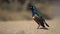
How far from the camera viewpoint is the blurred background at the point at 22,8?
5.64 ft

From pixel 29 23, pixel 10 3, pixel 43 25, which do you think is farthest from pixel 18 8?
pixel 43 25

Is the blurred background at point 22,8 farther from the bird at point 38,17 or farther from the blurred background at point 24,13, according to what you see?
the bird at point 38,17

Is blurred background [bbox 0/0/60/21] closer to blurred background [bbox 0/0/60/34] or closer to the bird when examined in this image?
blurred background [bbox 0/0/60/34]

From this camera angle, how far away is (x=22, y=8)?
69.6 inches

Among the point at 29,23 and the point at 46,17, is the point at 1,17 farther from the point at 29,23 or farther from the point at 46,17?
the point at 46,17

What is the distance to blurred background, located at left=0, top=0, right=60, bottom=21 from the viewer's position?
5.64ft

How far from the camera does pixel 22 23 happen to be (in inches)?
64.5

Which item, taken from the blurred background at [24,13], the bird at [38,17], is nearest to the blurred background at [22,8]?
the blurred background at [24,13]

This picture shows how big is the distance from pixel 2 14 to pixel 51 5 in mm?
479

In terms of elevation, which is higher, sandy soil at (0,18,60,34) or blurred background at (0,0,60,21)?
blurred background at (0,0,60,21)

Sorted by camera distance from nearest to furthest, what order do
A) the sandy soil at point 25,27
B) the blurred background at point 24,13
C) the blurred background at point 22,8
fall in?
the sandy soil at point 25,27
the blurred background at point 24,13
the blurred background at point 22,8

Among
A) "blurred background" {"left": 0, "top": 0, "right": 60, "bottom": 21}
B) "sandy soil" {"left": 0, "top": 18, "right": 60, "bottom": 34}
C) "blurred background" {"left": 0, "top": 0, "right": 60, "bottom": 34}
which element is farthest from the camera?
"blurred background" {"left": 0, "top": 0, "right": 60, "bottom": 21}

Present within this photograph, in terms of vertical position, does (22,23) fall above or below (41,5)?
below

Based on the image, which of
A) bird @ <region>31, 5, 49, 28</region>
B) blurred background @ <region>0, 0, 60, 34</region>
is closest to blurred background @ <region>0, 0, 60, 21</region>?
blurred background @ <region>0, 0, 60, 34</region>
